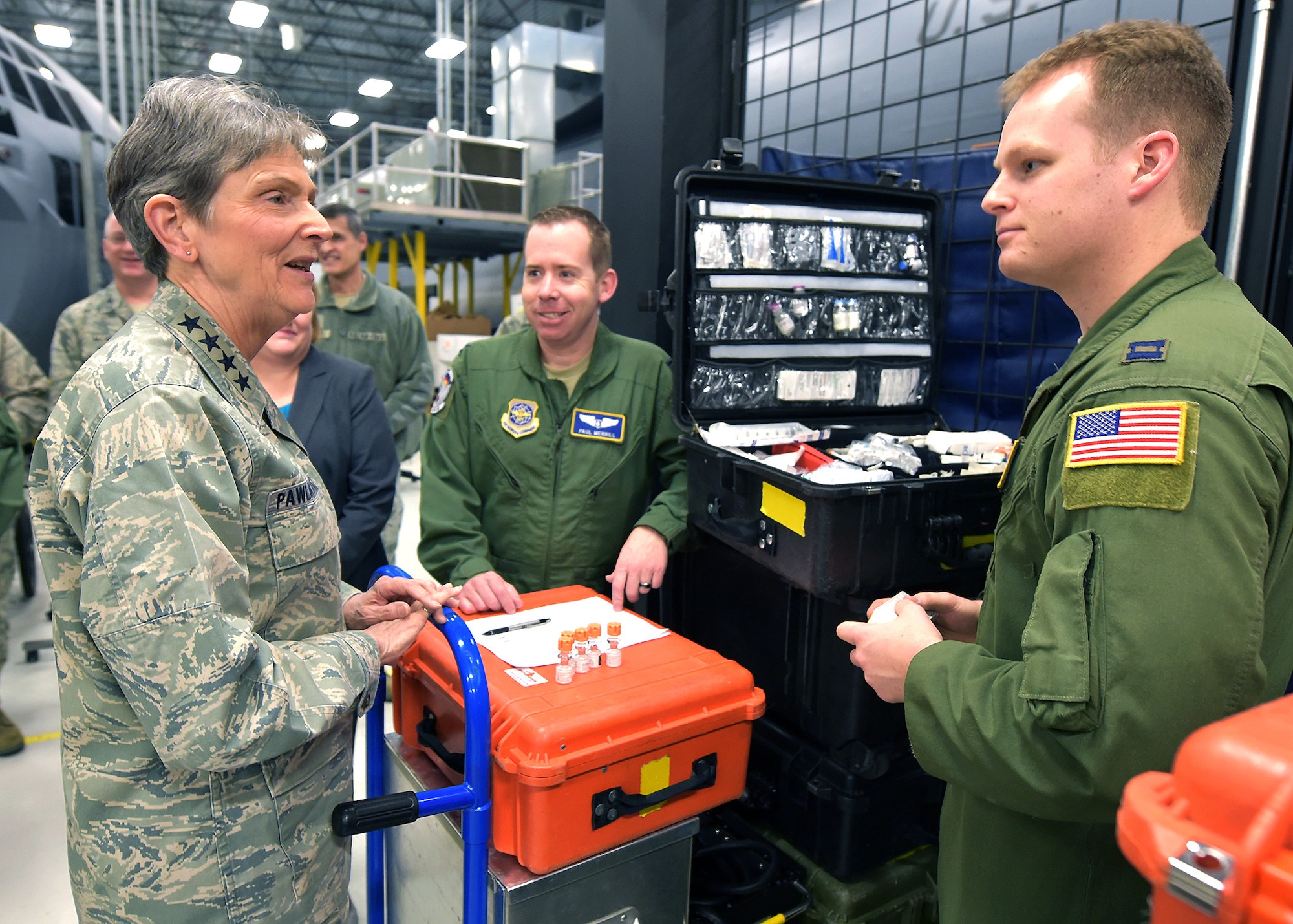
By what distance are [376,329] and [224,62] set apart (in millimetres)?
16226

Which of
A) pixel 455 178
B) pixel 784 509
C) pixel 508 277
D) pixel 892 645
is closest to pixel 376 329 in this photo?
pixel 784 509

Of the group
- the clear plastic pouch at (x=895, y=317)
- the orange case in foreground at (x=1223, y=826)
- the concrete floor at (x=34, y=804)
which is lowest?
the concrete floor at (x=34, y=804)

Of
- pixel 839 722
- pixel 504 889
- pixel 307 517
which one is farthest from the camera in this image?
pixel 839 722

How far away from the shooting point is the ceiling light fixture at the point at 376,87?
55.3ft

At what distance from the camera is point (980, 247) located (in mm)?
2236

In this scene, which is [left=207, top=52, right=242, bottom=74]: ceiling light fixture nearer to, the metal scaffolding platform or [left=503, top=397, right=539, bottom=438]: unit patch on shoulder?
the metal scaffolding platform

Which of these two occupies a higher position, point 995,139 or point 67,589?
point 995,139

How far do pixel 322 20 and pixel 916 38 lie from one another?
17.1 m

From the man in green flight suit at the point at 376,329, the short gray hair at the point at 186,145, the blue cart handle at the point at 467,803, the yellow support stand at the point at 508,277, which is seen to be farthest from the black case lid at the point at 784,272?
the yellow support stand at the point at 508,277

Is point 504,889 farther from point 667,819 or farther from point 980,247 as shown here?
point 980,247

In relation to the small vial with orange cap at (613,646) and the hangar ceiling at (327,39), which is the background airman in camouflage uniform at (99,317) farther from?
the hangar ceiling at (327,39)

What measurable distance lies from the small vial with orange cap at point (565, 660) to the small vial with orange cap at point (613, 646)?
63 mm

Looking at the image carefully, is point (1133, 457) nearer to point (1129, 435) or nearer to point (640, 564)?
point (1129, 435)

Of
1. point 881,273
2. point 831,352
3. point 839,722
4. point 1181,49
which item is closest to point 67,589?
point 839,722
